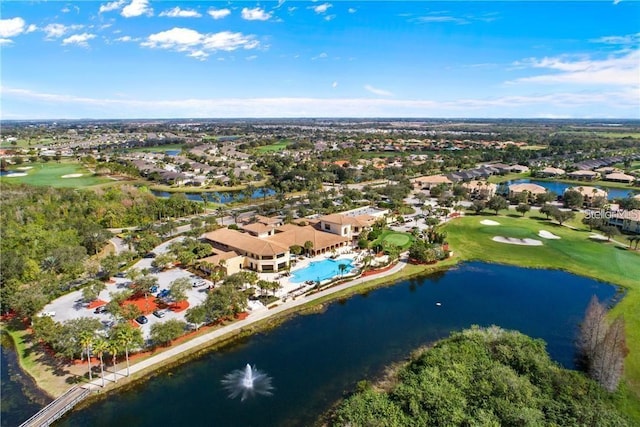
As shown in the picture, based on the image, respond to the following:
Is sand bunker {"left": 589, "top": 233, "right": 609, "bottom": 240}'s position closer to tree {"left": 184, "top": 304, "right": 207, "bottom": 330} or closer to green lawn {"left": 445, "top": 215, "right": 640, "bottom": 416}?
green lawn {"left": 445, "top": 215, "right": 640, "bottom": 416}

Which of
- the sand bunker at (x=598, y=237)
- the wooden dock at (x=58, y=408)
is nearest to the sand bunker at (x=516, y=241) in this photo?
the sand bunker at (x=598, y=237)

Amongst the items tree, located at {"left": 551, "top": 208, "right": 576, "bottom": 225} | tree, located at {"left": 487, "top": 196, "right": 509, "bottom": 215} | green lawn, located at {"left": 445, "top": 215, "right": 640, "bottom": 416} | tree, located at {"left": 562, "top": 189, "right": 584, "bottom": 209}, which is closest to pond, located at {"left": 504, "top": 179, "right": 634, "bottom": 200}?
tree, located at {"left": 562, "top": 189, "right": 584, "bottom": 209}

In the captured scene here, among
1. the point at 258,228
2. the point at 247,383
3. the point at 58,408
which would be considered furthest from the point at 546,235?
the point at 58,408

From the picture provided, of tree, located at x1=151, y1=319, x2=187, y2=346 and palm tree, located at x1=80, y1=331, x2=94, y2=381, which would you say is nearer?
palm tree, located at x1=80, y1=331, x2=94, y2=381

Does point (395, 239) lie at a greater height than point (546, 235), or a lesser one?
lesser

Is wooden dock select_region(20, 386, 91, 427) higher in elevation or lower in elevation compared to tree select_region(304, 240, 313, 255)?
lower

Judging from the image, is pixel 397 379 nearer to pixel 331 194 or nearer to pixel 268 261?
pixel 268 261

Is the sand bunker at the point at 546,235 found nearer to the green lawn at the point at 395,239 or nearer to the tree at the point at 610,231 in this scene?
the tree at the point at 610,231

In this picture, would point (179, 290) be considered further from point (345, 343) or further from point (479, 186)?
point (479, 186)
